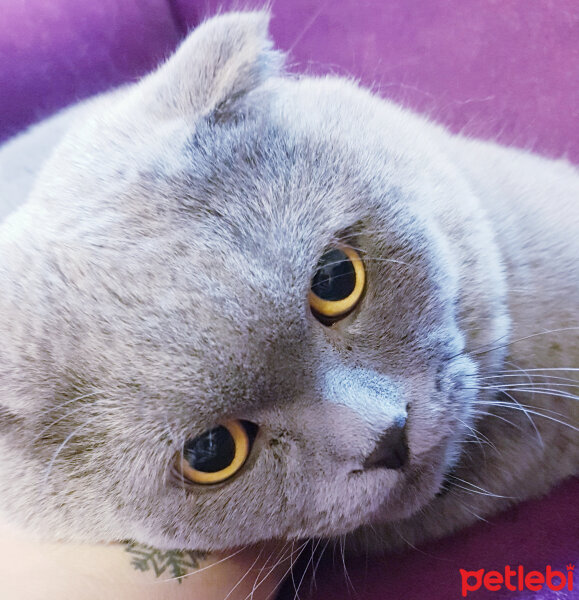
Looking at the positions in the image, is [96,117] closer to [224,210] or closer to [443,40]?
[224,210]

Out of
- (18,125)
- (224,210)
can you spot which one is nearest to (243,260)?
(224,210)

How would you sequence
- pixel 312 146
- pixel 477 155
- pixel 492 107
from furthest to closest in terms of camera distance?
pixel 492 107
pixel 477 155
pixel 312 146

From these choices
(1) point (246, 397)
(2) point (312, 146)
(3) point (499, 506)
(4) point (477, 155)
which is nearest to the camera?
(1) point (246, 397)

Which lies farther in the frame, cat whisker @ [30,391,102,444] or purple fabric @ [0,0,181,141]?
purple fabric @ [0,0,181,141]

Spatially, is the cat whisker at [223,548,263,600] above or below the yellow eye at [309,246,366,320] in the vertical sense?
below

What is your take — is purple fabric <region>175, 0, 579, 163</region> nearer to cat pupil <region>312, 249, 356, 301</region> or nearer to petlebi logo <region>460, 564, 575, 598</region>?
cat pupil <region>312, 249, 356, 301</region>

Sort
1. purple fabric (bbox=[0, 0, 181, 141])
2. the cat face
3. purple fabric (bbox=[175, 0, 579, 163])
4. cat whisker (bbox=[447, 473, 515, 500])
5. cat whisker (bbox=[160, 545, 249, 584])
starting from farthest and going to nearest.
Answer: purple fabric (bbox=[0, 0, 181, 141])
purple fabric (bbox=[175, 0, 579, 163])
cat whisker (bbox=[447, 473, 515, 500])
cat whisker (bbox=[160, 545, 249, 584])
the cat face

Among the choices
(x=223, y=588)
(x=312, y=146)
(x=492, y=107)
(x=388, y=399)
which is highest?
(x=492, y=107)

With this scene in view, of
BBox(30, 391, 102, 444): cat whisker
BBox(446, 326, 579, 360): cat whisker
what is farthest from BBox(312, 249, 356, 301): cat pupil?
BBox(30, 391, 102, 444): cat whisker
